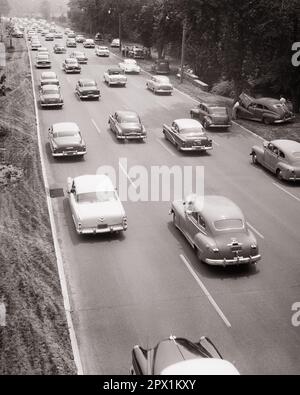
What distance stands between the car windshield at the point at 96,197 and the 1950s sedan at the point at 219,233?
3060 millimetres

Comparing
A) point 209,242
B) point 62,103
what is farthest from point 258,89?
point 209,242

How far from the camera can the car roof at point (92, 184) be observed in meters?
19.0

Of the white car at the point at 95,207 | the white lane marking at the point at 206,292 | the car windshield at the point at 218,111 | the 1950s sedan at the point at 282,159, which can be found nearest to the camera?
the white lane marking at the point at 206,292

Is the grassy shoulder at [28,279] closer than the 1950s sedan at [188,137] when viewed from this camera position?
Yes

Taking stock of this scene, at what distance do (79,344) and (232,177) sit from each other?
14.4 meters

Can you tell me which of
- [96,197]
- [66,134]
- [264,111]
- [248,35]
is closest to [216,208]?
[96,197]

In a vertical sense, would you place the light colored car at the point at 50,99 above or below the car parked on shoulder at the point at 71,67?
below

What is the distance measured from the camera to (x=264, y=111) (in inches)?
1353

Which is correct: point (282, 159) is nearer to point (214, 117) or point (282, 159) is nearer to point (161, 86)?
point (214, 117)

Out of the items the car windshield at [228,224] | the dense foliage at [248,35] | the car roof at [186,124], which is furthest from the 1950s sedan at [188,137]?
the car windshield at [228,224]

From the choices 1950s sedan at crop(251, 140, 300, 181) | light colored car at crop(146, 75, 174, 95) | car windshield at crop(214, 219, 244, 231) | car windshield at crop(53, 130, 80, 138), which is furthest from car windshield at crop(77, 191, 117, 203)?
light colored car at crop(146, 75, 174, 95)

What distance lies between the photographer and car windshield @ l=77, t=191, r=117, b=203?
61.1ft

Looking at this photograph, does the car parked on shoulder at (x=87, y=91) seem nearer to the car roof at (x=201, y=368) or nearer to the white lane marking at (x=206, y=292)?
the white lane marking at (x=206, y=292)

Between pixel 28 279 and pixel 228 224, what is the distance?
6560mm
